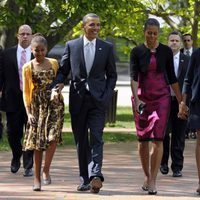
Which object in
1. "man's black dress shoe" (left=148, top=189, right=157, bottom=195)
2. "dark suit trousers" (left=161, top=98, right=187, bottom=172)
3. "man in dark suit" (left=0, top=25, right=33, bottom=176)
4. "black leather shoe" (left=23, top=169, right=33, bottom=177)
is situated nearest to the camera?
"man's black dress shoe" (left=148, top=189, right=157, bottom=195)

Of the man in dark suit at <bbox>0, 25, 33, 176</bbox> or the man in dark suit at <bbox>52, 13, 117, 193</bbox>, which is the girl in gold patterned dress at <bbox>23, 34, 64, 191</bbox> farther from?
the man in dark suit at <bbox>0, 25, 33, 176</bbox>

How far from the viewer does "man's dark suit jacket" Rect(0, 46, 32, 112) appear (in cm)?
1118

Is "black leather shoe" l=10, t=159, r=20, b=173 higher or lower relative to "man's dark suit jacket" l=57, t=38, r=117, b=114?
lower

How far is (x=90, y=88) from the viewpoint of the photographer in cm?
945

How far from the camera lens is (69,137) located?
17.1 m

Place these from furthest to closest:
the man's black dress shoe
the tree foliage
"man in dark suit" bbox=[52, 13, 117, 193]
Answer: the tree foliage
"man in dark suit" bbox=[52, 13, 117, 193]
the man's black dress shoe

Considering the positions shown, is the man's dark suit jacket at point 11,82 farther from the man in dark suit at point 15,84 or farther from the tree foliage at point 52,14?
the tree foliage at point 52,14

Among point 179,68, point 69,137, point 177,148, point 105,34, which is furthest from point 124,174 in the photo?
point 105,34

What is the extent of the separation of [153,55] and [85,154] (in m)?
1.37

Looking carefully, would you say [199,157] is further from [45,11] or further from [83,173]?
[45,11]

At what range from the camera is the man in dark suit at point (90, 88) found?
372 inches

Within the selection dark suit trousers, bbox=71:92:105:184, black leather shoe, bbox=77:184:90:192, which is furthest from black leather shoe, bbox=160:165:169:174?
black leather shoe, bbox=77:184:90:192

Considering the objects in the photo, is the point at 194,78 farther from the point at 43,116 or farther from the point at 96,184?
the point at 43,116

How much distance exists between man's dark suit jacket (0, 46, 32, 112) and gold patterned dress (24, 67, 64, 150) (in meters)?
1.35
